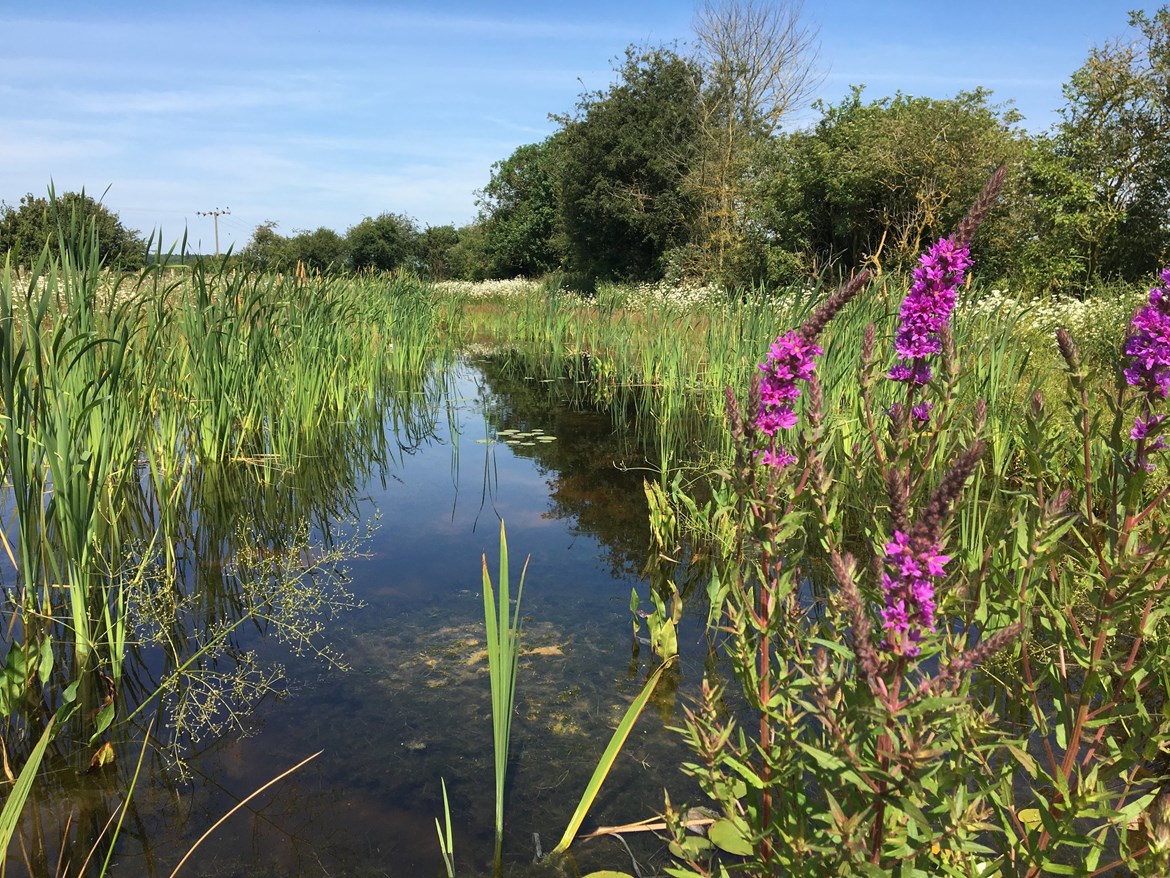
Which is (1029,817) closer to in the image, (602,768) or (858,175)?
(602,768)

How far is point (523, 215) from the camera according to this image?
3916 cm

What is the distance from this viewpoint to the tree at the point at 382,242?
49.3 m

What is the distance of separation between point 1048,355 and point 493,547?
6.17 metres

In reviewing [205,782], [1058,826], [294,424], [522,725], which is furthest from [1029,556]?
[294,424]

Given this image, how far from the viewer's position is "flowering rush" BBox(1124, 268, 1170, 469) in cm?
160

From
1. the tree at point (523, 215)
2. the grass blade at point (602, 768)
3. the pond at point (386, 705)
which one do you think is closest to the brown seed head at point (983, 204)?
the grass blade at point (602, 768)

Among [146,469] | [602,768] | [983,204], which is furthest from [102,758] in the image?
[146,469]

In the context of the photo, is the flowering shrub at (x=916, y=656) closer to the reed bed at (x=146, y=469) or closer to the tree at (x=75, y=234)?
the reed bed at (x=146, y=469)

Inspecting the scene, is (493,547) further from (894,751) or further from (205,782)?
(894,751)

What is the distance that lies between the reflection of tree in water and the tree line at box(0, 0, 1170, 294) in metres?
3.35

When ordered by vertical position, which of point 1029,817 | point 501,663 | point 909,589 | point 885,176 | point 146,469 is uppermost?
point 885,176

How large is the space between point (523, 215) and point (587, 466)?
34932mm

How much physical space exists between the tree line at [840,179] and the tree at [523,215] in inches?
397

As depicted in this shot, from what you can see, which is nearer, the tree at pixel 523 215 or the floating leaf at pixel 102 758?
the floating leaf at pixel 102 758
